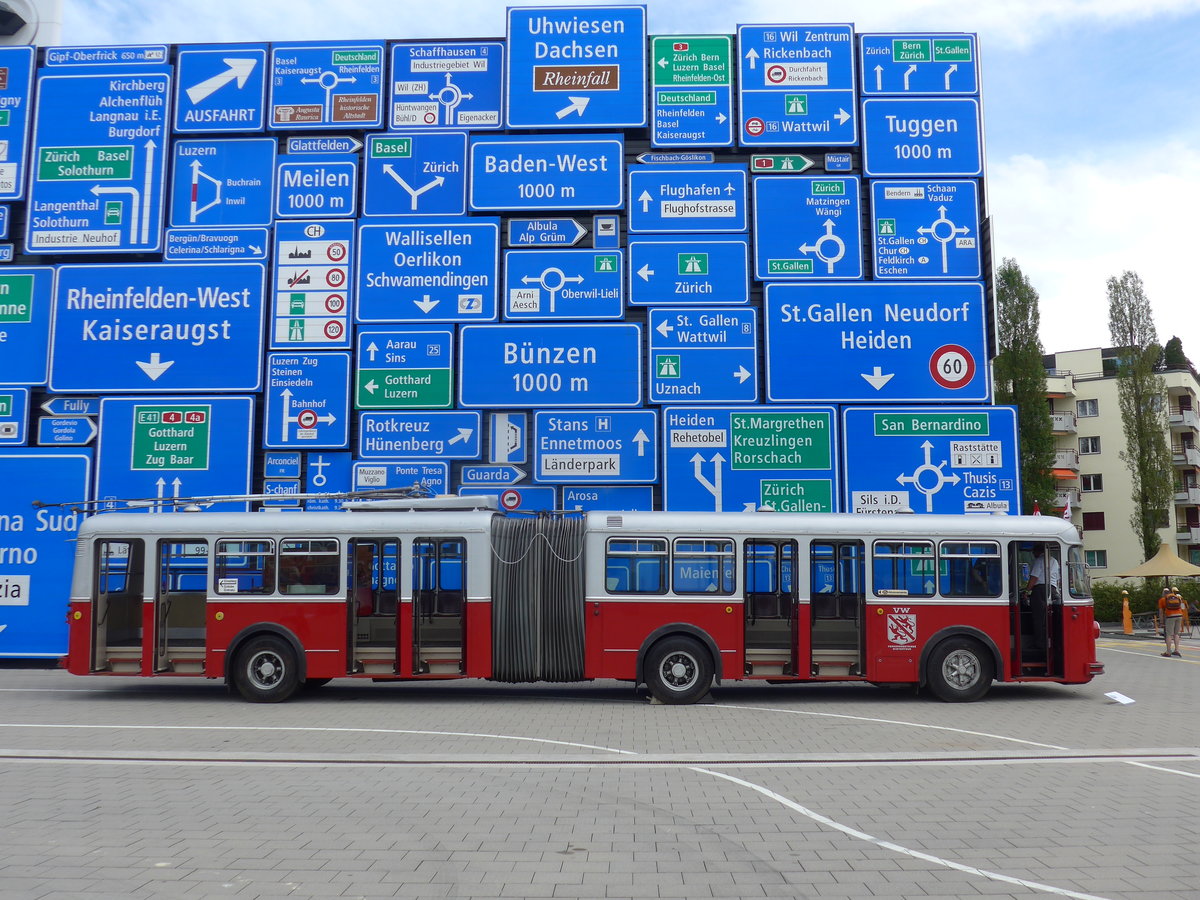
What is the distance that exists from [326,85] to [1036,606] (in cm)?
1719

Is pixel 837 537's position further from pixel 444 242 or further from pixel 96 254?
pixel 96 254

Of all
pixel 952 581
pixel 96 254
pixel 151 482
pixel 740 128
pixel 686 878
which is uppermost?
pixel 740 128

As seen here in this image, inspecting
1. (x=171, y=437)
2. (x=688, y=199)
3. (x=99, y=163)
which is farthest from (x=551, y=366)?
(x=99, y=163)

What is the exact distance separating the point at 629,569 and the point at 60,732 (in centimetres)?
747

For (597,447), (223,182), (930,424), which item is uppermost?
(223,182)

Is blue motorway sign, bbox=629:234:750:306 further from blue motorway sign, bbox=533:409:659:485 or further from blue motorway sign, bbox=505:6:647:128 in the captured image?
blue motorway sign, bbox=505:6:647:128

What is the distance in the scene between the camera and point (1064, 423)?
67.3 metres

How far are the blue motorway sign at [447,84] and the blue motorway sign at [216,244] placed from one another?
12.2 feet

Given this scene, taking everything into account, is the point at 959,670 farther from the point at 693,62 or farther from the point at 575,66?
the point at 575,66

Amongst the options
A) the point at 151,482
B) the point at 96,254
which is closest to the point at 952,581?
the point at 151,482

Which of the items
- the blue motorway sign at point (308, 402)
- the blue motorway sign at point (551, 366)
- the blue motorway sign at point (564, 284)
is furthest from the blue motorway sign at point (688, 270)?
the blue motorway sign at point (308, 402)

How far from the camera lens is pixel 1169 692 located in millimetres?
16328

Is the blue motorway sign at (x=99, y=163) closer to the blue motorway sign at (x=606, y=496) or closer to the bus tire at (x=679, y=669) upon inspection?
the blue motorway sign at (x=606, y=496)

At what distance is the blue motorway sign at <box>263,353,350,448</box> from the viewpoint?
20812mm
